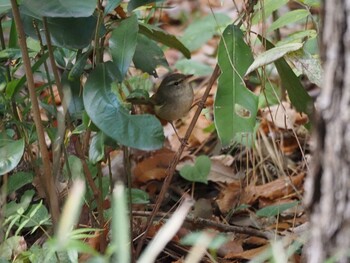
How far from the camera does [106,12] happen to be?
233 centimetres

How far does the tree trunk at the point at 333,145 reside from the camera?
1.56 m

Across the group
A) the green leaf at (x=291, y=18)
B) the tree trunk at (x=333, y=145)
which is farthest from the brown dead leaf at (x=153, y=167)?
the tree trunk at (x=333, y=145)

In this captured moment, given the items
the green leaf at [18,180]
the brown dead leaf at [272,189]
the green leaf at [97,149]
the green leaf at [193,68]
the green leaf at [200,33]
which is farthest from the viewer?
the green leaf at [200,33]

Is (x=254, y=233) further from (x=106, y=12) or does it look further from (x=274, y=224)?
(x=106, y=12)

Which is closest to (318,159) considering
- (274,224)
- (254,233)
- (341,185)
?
(341,185)

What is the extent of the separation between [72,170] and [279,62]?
76 centimetres

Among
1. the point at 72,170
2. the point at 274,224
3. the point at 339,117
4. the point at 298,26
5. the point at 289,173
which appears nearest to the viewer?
the point at 339,117

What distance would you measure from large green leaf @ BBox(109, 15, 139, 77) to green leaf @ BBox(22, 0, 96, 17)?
0.73 feet

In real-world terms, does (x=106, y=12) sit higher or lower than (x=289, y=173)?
higher

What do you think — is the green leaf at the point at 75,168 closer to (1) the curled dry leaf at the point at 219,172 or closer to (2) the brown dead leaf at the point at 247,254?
(2) the brown dead leaf at the point at 247,254

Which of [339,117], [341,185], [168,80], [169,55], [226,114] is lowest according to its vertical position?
[169,55]

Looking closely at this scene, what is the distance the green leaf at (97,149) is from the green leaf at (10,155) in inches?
9.0

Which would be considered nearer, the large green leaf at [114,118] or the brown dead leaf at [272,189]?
the large green leaf at [114,118]

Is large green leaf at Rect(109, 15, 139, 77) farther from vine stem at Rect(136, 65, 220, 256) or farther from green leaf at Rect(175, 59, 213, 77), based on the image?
green leaf at Rect(175, 59, 213, 77)
